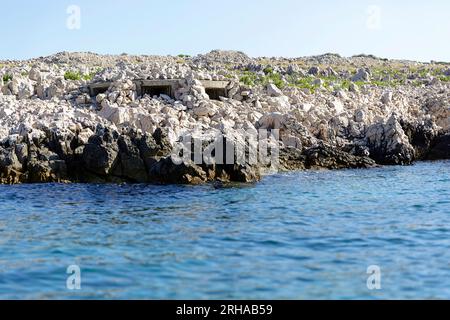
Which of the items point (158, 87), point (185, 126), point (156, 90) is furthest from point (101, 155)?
point (156, 90)

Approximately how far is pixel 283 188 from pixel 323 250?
1156 cm

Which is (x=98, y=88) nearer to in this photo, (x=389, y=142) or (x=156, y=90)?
(x=156, y=90)

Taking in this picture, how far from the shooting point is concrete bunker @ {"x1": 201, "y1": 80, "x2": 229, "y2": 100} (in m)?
43.5

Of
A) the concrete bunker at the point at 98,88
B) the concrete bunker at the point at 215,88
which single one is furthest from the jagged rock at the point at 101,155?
the concrete bunker at the point at 215,88

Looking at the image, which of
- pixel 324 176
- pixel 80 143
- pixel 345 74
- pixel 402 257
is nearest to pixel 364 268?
pixel 402 257

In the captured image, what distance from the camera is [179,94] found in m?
41.4

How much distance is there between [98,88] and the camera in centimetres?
4331

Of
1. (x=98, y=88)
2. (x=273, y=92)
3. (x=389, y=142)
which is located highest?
(x=98, y=88)

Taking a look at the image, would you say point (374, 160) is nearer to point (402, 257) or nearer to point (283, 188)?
point (283, 188)

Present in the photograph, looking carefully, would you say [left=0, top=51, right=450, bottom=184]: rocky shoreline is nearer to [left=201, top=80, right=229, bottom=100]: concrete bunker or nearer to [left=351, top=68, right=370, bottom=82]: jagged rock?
[left=201, top=80, right=229, bottom=100]: concrete bunker

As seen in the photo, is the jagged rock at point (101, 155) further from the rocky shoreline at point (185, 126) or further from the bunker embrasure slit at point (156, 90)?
the bunker embrasure slit at point (156, 90)

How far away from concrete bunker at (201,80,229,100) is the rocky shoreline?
0.18m

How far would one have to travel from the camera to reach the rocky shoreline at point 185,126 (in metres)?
30.5

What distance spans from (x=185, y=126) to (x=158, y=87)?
820 centimetres
